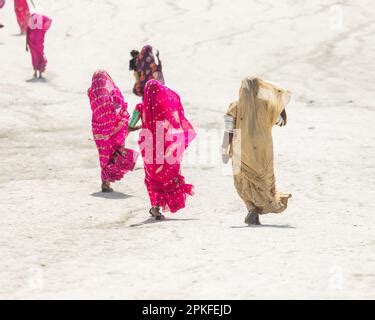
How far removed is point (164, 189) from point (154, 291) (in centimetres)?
340

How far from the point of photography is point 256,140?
30.1 feet

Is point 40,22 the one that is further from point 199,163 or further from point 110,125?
point 110,125

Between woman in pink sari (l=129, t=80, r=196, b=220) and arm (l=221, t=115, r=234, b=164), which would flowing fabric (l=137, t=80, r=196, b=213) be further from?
arm (l=221, t=115, r=234, b=164)

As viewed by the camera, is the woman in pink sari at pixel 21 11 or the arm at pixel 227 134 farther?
the woman in pink sari at pixel 21 11

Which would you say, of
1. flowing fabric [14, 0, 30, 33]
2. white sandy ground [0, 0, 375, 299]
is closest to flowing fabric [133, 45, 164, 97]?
white sandy ground [0, 0, 375, 299]

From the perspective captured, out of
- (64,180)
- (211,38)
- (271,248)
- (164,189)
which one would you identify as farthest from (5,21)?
(271,248)

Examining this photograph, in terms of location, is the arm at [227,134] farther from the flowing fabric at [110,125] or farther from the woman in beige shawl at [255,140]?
the flowing fabric at [110,125]

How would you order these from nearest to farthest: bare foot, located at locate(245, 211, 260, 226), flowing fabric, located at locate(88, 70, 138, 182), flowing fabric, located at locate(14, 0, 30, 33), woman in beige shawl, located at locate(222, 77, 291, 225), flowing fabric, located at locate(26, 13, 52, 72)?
woman in beige shawl, located at locate(222, 77, 291, 225), bare foot, located at locate(245, 211, 260, 226), flowing fabric, located at locate(88, 70, 138, 182), flowing fabric, located at locate(26, 13, 52, 72), flowing fabric, located at locate(14, 0, 30, 33)

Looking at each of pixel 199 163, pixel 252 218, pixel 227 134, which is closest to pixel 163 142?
pixel 227 134

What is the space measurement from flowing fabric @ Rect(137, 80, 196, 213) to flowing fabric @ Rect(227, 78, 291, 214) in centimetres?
79

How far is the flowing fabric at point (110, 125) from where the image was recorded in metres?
11.5

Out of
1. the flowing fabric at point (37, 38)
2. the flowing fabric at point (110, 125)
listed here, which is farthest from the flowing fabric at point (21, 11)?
the flowing fabric at point (110, 125)

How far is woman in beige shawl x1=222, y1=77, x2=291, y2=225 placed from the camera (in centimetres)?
909

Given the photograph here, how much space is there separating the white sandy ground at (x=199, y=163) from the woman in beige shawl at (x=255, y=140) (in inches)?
10.2
